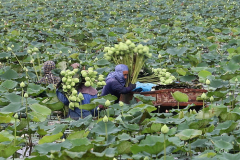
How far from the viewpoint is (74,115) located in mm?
4840

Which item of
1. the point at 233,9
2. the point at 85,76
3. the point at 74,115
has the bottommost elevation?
the point at 74,115

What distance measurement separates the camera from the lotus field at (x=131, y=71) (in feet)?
10.1

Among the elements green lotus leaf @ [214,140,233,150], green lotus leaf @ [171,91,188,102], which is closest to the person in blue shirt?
green lotus leaf @ [171,91,188,102]

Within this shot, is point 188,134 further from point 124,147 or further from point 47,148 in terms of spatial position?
point 47,148

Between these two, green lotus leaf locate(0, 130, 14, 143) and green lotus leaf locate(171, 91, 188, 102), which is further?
green lotus leaf locate(171, 91, 188, 102)

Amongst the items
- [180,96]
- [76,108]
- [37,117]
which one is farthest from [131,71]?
[37,117]

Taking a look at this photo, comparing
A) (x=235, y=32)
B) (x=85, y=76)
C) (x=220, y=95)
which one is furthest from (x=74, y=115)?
(x=235, y=32)

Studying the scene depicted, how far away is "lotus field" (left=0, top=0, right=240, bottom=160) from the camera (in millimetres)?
3064

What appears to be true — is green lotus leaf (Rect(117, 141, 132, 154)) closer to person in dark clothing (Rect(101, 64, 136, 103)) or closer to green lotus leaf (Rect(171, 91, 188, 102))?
green lotus leaf (Rect(171, 91, 188, 102))

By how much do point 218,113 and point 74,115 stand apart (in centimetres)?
183

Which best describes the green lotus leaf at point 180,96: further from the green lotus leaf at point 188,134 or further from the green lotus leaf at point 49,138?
the green lotus leaf at point 49,138

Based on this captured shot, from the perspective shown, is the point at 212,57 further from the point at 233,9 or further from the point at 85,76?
the point at 233,9

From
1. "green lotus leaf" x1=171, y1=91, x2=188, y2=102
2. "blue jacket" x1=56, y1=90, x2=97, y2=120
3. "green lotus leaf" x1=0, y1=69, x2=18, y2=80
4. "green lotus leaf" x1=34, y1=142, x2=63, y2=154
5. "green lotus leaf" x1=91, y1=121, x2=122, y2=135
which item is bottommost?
"blue jacket" x1=56, y1=90, x2=97, y2=120

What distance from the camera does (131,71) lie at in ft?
17.2
